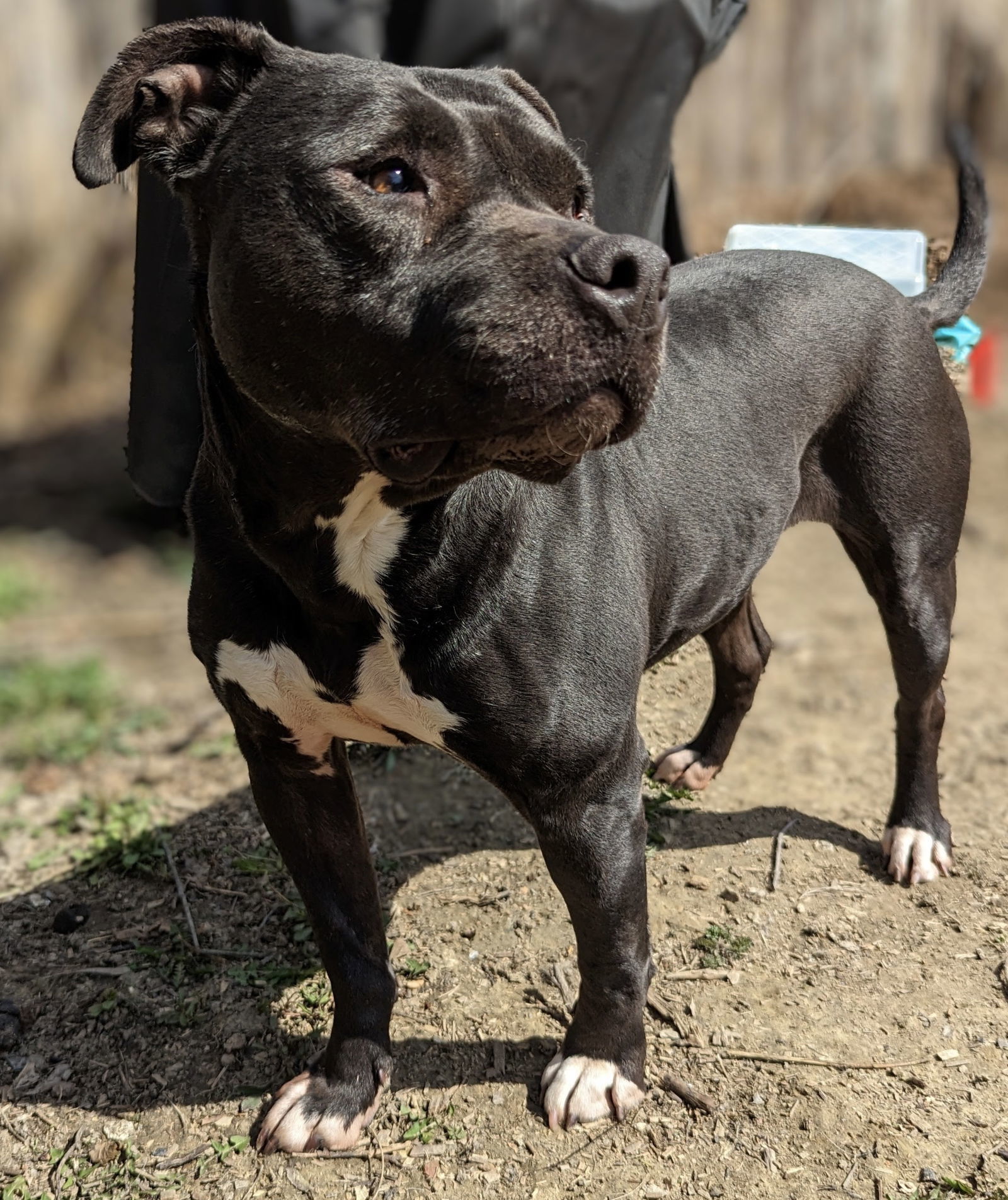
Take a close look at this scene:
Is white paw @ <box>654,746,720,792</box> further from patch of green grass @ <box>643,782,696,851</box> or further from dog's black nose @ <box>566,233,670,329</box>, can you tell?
dog's black nose @ <box>566,233,670,329</box>

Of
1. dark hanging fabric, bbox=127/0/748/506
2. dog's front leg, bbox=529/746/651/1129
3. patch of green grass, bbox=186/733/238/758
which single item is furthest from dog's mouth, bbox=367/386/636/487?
patch of green grass, bbox=186/733/238/758

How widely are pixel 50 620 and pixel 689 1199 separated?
5151 millimetres

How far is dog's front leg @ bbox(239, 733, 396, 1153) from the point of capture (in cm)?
303

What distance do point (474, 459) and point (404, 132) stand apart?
0.55m

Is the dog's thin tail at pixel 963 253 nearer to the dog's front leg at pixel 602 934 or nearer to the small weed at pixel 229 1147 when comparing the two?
the dog's front leg at pixel 602 934

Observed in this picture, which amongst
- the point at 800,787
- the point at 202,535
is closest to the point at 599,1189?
the point at 202,535

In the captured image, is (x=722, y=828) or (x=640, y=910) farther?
(x=722, y=828)

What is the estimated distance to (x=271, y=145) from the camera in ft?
7.80

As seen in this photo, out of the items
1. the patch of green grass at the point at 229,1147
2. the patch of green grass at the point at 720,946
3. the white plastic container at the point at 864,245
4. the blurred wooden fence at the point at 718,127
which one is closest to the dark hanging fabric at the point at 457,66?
the white plastic container at the point at 864,245

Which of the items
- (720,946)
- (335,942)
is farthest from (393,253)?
(720,946)

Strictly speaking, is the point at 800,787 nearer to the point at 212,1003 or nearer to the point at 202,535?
the point at 212,1003

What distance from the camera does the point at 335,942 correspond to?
3.10m

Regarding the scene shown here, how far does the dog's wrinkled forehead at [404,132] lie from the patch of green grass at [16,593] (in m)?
5.15

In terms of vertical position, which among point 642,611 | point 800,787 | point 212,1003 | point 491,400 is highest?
point 491,400
